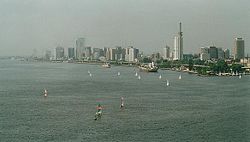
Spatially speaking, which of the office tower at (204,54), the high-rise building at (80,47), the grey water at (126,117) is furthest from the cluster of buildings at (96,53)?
the grey water at (126,117)

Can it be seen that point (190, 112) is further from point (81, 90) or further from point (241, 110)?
point (81, 90)

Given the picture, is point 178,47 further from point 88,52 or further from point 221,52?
point 88,52

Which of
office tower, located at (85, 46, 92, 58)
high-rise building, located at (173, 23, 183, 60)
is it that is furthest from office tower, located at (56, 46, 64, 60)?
high-rise building, located at (173, 23, 183, 60)

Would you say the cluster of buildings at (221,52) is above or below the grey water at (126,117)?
above

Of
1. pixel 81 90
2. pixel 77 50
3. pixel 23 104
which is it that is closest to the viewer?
pixel 23 104

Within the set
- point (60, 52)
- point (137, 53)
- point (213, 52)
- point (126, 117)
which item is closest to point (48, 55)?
point (60, 52)

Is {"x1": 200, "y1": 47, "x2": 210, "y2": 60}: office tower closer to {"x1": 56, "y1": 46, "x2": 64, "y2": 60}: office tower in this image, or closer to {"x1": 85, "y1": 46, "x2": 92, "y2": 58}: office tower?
{"x1": 85, "y1": 46, "x2": 92, "y2": 58}: office tower

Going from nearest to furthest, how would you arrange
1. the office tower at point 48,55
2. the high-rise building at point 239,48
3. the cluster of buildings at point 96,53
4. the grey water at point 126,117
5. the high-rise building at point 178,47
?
the grey water at point 126,117 < the high-rise building at point 239,48 < the high-rise building at point 178,47 < the cluster of buildings at point 96,53 < the office tower at point 48,55

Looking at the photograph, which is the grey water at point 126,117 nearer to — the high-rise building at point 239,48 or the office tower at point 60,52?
the high-rise building at point 239,48

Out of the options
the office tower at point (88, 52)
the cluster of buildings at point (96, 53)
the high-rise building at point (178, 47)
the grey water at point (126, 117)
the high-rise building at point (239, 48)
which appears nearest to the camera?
the grey water at point (126, 117)

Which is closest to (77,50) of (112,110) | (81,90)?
(81,90)

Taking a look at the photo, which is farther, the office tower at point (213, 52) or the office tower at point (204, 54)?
the office tower at point (213, 52)
